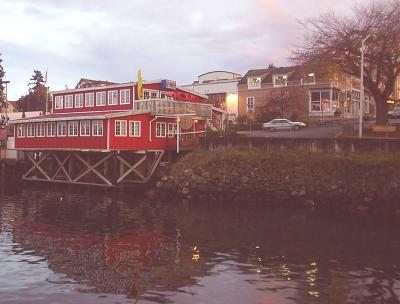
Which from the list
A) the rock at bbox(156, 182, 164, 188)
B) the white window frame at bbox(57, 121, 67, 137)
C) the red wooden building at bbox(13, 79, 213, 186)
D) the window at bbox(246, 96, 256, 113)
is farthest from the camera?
the window at bbox(246, 96, 256, 113)

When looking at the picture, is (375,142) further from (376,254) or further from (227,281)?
(227,281)

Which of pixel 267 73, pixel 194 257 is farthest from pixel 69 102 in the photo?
pixel 194 257

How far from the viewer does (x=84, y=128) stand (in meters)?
43.3

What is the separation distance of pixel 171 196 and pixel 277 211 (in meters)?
10.3

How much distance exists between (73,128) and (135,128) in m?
6.39

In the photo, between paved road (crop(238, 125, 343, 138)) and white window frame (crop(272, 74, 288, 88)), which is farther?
white window frame (crop(272, 74, 288, 88))

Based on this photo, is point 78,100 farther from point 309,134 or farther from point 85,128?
point 309,134

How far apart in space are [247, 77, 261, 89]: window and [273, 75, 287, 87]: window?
2983 mm

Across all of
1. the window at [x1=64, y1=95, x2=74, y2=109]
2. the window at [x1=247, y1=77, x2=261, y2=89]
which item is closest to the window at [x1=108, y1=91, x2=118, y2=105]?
the window at [x1=64, y1=95, x2=74, y2=109]

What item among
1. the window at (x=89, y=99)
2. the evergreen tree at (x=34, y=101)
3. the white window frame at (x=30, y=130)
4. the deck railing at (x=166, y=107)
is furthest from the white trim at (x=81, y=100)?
the evergreen tree at (x=34, y=101)

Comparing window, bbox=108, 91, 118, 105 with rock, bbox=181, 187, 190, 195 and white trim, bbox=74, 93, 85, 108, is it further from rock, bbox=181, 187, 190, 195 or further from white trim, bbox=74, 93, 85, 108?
rock, bbox=181, 187, 190, 195

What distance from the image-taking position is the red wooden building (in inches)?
1661

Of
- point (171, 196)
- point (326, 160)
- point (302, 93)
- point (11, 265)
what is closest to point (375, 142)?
point (326, 160)

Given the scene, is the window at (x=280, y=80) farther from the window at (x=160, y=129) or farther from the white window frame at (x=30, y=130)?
the white window frame at (x=30, y=130)
